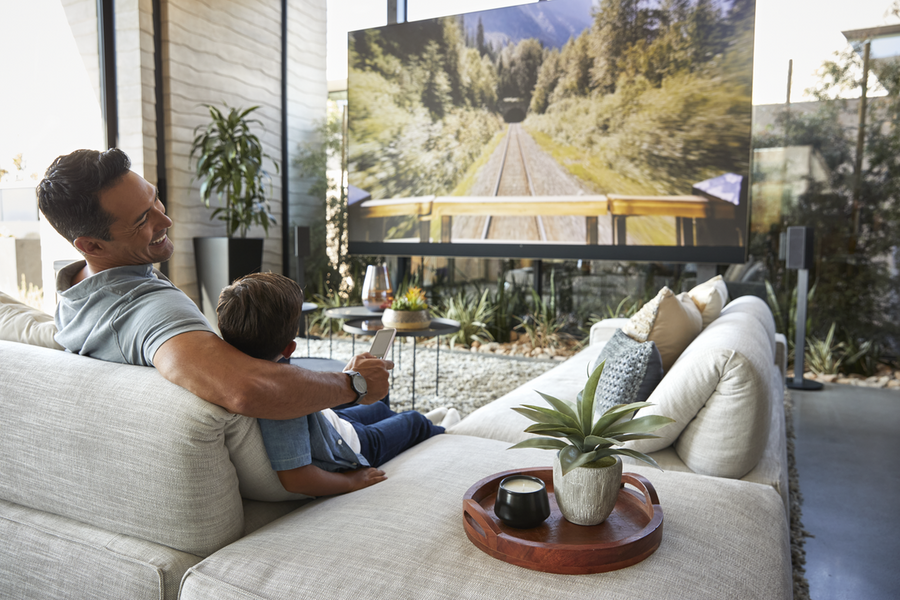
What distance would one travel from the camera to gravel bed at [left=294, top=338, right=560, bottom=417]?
3530mm

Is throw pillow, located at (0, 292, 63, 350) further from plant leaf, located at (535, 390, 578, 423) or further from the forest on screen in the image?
the forest on screen

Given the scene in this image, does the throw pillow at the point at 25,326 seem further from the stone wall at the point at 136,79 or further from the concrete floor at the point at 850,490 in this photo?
the stone wall at the point at 136,79

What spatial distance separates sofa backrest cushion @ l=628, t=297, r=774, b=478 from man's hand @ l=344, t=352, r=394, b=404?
A: 657 mm

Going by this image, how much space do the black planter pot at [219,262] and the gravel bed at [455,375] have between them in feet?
2.70

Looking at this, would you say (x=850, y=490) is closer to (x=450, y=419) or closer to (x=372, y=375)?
(x=450, y=419)

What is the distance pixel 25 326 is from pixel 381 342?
2.77 ft

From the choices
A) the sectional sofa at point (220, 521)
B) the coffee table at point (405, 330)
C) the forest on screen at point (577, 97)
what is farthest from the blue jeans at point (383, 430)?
the forest on screen at point (577, 97)

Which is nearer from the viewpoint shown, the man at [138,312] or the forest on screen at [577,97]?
the man at [138,312]

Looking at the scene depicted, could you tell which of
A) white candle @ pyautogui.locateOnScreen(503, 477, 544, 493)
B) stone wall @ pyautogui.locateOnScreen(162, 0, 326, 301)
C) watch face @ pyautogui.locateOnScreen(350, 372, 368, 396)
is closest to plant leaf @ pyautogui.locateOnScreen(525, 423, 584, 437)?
white candle @ pyautogui.locateOnScreen(503, 477, 544, 493)

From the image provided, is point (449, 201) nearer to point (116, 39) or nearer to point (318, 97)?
point (318, 97)

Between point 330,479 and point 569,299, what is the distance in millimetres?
4145

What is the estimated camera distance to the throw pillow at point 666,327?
2047 millimetres

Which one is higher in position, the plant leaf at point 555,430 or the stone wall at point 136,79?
the stone wall at point 136,79

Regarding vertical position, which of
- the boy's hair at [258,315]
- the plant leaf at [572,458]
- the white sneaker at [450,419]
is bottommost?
the white sneaker at [450,419]
